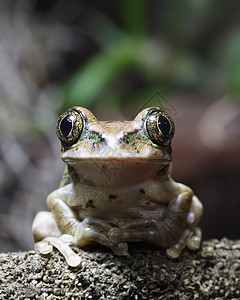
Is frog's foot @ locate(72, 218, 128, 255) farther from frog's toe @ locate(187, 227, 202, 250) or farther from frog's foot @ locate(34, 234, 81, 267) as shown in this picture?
frog's toe @ locate(187, 227, 202, 250)

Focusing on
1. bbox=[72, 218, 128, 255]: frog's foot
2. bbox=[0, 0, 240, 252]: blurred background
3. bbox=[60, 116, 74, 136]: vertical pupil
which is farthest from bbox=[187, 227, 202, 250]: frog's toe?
bbox=[0, 0, 240, 252]: blurred background

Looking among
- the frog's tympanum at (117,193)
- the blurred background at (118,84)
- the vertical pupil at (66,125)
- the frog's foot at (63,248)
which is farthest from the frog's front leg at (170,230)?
the blurred background at (118,84)

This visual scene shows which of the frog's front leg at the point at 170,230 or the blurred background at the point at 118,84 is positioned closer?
the frog's front leg at the point at 170,230

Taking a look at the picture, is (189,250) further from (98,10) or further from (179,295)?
(98,10)

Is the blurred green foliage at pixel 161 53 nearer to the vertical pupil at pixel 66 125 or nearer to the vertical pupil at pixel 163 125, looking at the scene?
the vertical pupil at pixel 66 125

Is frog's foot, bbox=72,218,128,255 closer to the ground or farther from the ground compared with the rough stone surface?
farther from the ground

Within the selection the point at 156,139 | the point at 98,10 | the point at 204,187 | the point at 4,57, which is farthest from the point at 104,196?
the point at 98,10
